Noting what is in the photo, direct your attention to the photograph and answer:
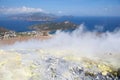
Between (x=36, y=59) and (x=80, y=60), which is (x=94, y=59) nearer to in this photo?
Answer: (x=80, y=60)

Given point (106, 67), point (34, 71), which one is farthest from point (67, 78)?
point (106, 67)

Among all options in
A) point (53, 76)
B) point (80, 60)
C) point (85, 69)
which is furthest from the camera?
point (80, 60)

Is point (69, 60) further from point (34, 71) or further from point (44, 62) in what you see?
point (34, 71)

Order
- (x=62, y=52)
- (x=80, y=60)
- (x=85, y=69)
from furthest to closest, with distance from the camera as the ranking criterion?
(x=62, y=52), (x=80, y=60), (x=85, y=69)

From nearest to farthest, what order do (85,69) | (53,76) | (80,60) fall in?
1. (53,76)
2. (85,69)
3. (80,60)

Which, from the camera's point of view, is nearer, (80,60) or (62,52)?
(80,60)

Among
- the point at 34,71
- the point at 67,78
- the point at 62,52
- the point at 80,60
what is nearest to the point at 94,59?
the point at 80,60

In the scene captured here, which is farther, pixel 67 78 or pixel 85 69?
pixel 85 69

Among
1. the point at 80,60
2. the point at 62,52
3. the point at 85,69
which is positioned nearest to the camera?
the point at 85,69
